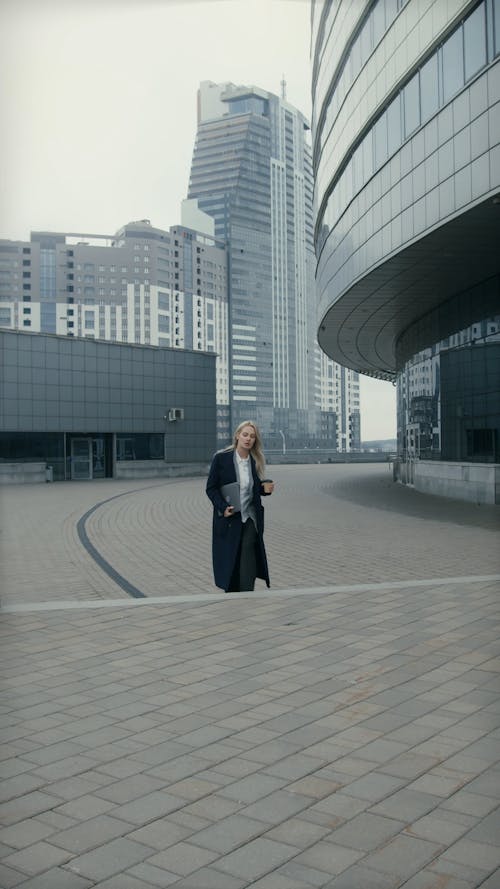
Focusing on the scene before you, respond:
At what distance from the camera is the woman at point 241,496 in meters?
6.90

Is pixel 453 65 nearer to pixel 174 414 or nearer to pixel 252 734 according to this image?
pixel 252 734

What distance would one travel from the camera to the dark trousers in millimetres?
7023

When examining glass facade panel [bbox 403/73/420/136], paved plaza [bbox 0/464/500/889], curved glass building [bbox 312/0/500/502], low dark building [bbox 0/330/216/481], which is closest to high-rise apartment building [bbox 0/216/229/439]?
low dark building [bbox 0/330/216/481]

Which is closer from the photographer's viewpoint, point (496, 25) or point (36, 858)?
point (36, 858)

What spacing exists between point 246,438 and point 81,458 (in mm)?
34319

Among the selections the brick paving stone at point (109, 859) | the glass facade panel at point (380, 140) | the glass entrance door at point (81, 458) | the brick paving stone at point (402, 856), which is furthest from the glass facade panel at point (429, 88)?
the glass entrance door at point (81, 458)

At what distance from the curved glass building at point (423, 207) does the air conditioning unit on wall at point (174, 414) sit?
1561 centimetres

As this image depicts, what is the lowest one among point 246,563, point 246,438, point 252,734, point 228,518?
point 252,734

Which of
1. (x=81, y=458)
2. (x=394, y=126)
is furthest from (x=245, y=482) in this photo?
(x=81, y=458)

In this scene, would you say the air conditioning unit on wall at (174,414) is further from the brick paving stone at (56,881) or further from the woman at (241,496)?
the brick paving stone at (56,881)

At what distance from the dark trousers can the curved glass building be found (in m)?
8.11

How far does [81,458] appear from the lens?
4019cm

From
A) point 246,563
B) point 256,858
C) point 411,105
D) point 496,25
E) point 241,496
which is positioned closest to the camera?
point 256,858

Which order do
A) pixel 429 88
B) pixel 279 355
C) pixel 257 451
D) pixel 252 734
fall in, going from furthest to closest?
1. pixel 279 355
2. pixel 429 88
3. pixel 257 451
4. pixel 252 734
